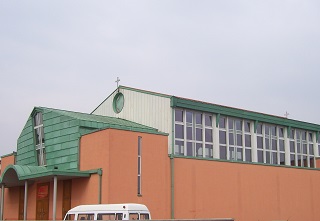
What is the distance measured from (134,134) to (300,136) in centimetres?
1661

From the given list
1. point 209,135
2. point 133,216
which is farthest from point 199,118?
point 133,216

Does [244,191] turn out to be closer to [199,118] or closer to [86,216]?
[199,118]

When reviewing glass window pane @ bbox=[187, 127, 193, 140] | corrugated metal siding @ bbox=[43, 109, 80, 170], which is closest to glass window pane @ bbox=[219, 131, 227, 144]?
glass window pane @ bbox=[187, 127, 193, 140]

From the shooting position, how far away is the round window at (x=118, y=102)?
3158cm

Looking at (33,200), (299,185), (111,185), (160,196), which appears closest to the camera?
(111,185)

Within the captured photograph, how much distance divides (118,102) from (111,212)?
13887 millimetres

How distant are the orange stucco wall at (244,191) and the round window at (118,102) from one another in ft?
24.0

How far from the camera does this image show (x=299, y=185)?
32500 mm

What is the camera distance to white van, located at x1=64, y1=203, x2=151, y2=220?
61.4 ft

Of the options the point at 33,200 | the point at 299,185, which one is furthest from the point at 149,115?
the point at 299,185

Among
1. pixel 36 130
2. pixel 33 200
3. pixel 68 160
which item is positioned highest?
pixel 36 130

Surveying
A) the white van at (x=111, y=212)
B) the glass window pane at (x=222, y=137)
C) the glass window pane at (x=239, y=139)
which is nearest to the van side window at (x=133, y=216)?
the white van at (x=111, y=212)

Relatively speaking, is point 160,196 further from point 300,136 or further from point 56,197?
point 300,136

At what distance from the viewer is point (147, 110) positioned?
2933 centimetres
